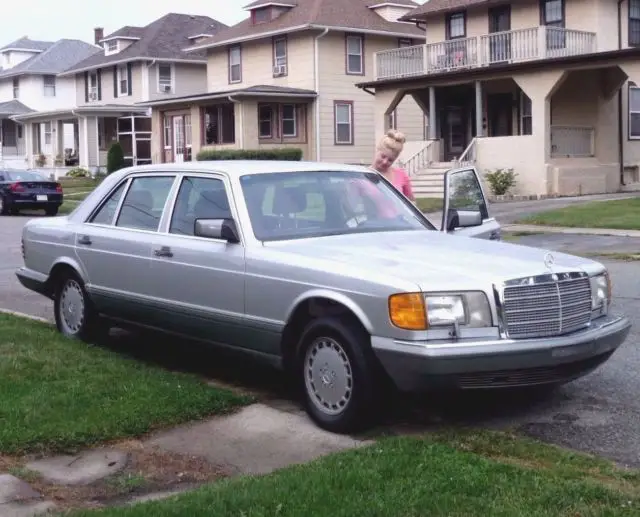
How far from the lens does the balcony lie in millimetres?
30172

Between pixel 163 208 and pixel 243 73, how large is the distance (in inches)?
1438

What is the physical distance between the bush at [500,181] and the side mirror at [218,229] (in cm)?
2360

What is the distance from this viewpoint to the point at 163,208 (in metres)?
7.92

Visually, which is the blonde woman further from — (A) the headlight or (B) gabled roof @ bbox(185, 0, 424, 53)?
(B) gabled roof @ bbox(185, 0, 424, 53)

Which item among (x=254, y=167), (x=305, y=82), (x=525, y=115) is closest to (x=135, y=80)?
(x=305, y=82)

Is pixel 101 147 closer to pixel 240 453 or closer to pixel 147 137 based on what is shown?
pixel 147 137

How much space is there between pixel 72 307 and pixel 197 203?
74.8 inches

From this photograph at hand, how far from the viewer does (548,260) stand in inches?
251

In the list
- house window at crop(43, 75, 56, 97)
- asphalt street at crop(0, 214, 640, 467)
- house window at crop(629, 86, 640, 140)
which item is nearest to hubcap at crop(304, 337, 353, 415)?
asphalt street at crop(0, 214, 640, 467)

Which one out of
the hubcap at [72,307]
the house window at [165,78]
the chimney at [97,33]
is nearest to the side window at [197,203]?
the hubcap at [72,307]

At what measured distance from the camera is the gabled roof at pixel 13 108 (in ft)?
203

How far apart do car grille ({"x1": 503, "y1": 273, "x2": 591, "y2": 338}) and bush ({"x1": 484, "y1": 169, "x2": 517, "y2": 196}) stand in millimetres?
23893

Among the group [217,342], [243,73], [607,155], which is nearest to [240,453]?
[217,342]

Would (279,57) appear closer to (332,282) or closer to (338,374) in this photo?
(332,282)
